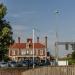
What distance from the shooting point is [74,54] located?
10506cm

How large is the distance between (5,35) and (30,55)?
317 ft

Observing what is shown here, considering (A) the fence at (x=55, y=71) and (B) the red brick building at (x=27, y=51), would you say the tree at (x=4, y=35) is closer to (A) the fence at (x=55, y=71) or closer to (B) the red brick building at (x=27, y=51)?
(A) the fence at (x=55, y=71)

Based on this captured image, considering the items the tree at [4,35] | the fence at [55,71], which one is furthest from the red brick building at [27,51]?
the fence at [55,71]

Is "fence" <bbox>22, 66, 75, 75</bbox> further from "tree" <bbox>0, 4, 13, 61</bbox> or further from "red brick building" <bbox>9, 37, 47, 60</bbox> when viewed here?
"red brick building" <bbox>9, 37, 47, 60</bbox>

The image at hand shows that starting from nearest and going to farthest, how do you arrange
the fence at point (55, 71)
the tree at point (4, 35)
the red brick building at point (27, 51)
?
the fence at point (55, 71) < the tree at point (4, 35) < the red brick building at point (27, 51)

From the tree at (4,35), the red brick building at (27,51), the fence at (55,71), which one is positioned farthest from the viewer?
the red brick building at (27,51)

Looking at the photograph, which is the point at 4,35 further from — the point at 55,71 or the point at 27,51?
the point at 27,51

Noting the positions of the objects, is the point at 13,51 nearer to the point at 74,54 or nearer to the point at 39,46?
the point at 39,46

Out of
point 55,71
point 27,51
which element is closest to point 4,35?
point 55,71

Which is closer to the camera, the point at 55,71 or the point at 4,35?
the point at 55,71

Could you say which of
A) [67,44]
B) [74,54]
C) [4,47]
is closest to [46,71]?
[4,47]

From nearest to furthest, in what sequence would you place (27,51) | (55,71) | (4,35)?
(55,71) < (4,35) < (27,51)

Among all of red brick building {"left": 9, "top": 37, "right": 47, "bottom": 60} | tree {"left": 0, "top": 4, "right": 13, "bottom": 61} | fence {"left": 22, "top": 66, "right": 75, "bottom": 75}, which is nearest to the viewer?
fence {"left": 22, "top": 66, "right": 75, "bottom": 75}

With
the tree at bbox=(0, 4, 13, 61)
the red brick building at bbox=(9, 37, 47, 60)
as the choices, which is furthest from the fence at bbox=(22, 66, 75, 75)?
the red brick building at bbox=(9, 37, 47, 60)
